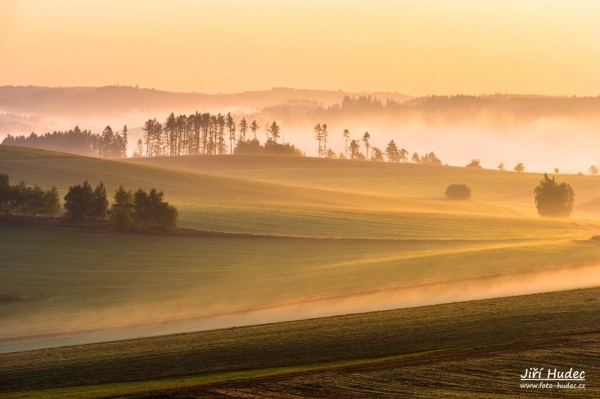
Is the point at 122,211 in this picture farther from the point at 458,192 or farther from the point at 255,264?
the point at 458,192

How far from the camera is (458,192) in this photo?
156 meters

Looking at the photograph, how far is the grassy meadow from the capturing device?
54312mm

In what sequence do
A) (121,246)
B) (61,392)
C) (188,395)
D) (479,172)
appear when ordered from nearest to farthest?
1. (188,395)
2. (61,392)
3. (121,246)
4. (479,172)

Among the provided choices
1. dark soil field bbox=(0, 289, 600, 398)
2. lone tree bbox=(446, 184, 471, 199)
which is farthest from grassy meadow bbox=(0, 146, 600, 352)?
lone tree bbox=(446, 184, 471, 199)

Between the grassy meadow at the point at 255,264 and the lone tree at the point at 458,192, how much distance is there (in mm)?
29632

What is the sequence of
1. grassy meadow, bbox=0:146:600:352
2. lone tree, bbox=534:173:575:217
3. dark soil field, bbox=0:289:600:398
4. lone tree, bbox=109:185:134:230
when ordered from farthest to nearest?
lone tree, bbox=534:173:575:217
lone tree, bbox=109:185:134:230
grassy meadow, bbox=0:146:600:352
dark soil field, bbox=0:289:600:398

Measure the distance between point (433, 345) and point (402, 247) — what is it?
4588 centimetres

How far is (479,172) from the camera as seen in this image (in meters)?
195

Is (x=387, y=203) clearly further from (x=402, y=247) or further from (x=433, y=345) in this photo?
(x=433, y=345)

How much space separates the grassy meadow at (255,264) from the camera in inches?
2138

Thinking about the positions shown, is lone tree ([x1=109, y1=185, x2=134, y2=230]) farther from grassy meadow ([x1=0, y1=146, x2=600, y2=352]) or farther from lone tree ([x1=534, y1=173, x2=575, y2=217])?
lone tree ([x1=534, y1=173, x2=575, y2=217])

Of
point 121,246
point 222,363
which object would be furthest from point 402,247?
point 222,363

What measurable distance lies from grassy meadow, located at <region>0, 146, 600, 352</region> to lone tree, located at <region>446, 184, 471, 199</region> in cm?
2963

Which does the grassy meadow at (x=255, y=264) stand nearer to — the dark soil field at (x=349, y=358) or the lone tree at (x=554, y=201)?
the dark soil field at (x=349, y=358)
